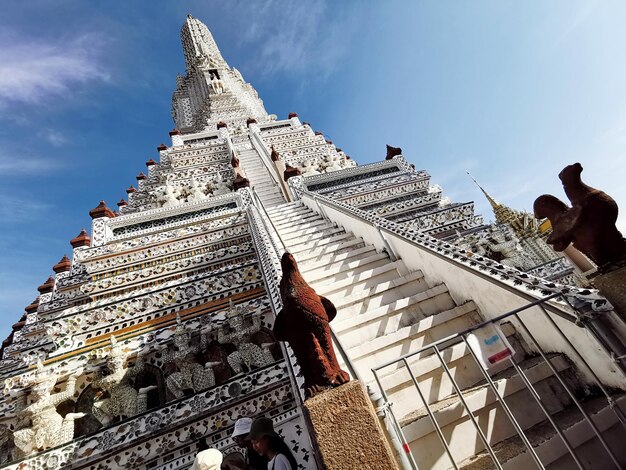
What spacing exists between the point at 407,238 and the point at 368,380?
238 cm

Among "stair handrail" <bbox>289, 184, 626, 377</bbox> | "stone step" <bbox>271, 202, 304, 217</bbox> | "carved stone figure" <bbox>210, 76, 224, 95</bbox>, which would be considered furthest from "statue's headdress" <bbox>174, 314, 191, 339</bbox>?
"carved stone figure" <bbox>210, 76, 224, 95</bbox>

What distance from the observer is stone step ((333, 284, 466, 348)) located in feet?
11.5

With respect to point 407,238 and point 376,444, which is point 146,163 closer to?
point 407,238

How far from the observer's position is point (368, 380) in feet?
9.49

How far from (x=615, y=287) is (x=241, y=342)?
4426 millimetres

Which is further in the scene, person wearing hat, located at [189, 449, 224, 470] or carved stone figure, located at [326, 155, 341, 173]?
carved stone figure, located at [326, 155, 341, 173]

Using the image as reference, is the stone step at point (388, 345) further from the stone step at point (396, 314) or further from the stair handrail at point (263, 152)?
the stair handrail at point (263, 152)

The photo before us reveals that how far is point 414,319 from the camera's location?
3.73 meters

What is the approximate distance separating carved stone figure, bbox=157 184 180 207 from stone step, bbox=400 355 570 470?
10212mm

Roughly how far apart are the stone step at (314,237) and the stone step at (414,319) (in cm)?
257

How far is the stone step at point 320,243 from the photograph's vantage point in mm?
5695

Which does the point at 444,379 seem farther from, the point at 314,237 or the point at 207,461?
the point at 314,237

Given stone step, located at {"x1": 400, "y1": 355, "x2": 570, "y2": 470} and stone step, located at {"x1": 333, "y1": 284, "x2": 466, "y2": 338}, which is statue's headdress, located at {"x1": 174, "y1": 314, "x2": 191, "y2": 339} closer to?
stone step, located at {"x1": 333, "y1": 284, "x2": 466, "y2": 338}

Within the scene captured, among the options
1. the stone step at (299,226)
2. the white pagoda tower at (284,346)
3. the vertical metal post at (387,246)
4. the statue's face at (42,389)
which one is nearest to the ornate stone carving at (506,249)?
the white pagoda tower at (284,346)
